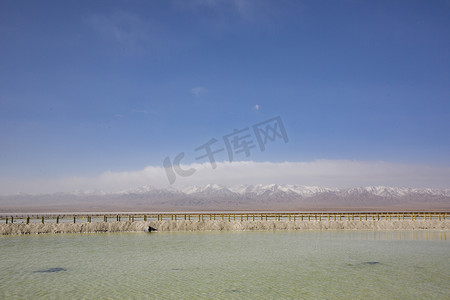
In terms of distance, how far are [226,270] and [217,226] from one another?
110 ft

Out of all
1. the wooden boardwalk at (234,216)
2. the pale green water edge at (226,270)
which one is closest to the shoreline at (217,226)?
the wooden boardwalk at (234,216)

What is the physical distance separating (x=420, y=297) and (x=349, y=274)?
626 cm

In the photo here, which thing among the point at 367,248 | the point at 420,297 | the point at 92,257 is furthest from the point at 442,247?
the point at 92,257

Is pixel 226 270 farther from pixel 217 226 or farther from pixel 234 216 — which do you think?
pixel 234 216

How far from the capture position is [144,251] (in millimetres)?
36500

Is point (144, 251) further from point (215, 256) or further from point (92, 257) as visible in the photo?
point (215, 256)

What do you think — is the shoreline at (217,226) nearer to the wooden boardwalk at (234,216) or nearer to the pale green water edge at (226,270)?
the wooden boardwalk at (234,216)

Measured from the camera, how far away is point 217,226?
59.9 metres

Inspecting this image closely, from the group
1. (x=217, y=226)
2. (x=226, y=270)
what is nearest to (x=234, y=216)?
(x=217, y=226)

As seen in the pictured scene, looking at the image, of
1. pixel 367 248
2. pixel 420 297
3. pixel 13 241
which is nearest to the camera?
pixel 420 297

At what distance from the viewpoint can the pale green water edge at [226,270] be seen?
800 inches

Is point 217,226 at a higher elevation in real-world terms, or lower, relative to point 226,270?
lower

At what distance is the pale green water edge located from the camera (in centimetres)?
2033

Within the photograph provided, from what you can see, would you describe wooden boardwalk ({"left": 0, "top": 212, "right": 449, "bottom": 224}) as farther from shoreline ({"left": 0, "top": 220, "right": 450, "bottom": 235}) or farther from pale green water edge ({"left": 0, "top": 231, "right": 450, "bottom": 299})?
pale green water edge ({"left": 0, "top": 231, "right": 450, "bottom": 299})
